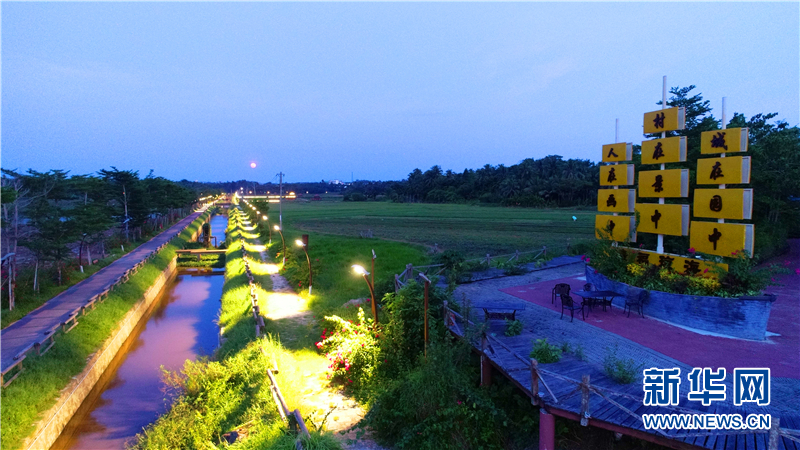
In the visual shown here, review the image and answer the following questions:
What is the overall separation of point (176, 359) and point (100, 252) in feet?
72.5

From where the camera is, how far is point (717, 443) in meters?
5.76

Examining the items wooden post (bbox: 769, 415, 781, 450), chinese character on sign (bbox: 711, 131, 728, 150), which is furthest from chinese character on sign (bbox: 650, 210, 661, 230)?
wooden post (bbox: 769, 415, 781, 450)

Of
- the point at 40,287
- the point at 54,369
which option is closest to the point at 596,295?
the point at 54,369

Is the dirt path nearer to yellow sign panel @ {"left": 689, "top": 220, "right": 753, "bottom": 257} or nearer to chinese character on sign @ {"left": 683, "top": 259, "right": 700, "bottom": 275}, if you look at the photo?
chinese character on sign @ {"left": 683, "top": 259, "right": 700, "bottom": 275}

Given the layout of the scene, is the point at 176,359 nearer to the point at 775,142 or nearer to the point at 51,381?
the point at 51,381

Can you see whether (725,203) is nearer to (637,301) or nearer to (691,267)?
(691,267)

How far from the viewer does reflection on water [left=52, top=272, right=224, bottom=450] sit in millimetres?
12242

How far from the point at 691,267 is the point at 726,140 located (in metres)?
3.53

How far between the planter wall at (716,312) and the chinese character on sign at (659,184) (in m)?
3.53

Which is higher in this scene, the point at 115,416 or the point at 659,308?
the point at 659,308

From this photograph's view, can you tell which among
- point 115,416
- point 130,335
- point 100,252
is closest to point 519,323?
point 115,416

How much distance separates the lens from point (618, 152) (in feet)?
49.8

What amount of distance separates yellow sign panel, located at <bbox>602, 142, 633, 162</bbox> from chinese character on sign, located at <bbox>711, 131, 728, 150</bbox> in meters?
2.99

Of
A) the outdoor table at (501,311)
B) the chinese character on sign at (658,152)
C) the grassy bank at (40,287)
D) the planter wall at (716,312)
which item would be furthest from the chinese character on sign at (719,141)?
the grassy bank at (40,287)
